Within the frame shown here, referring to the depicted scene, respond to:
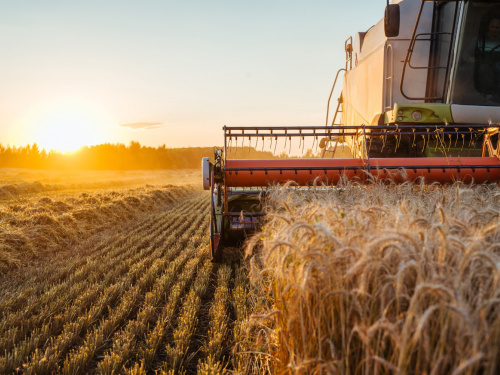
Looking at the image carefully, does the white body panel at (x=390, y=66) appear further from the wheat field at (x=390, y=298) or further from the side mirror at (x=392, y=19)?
the wheat field at (x=390, y=298)

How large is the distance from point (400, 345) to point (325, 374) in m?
0.57

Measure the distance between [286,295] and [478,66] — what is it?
19.0ft

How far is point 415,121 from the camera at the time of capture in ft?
18.6

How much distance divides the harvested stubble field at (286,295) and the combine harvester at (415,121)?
0.82 meters

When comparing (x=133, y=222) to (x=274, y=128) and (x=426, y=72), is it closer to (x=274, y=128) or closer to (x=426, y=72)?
(x=274, y=128)

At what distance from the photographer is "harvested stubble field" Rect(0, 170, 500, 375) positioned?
1323 mm

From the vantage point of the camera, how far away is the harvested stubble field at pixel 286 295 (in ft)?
4.34

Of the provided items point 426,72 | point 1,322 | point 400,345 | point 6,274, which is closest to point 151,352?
point 1,322

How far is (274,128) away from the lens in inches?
220

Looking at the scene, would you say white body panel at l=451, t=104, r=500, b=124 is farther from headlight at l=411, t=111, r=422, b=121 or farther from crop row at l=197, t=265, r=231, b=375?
crop row at l=197, t=265, r=231, b=375

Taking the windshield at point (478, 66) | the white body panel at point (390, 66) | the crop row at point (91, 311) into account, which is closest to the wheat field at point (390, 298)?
the crop row at point (91, 311)

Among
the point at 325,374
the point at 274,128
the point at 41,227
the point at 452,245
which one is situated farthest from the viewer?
the point at 41,227

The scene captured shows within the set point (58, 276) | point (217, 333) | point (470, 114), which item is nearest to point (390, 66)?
point (470, 114)

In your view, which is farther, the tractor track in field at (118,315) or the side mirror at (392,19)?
the side mirror at (392,19)
